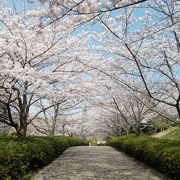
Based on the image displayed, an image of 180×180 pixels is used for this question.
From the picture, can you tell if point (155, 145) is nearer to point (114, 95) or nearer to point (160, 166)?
point (160, 166)

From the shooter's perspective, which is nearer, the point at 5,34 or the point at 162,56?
the point at 5,34

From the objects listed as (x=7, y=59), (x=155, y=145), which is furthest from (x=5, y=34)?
(x=155, y=145)

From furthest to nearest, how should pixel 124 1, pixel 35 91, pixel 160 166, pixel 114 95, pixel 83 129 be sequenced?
1. pixel 83 129
2. pixel 114 95
3. pixel 35 91
4. pixel 160 166
5. pixel 124 1

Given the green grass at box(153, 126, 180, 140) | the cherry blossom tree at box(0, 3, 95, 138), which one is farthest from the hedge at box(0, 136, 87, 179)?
the green grass at box(153, 126, 180, 140)

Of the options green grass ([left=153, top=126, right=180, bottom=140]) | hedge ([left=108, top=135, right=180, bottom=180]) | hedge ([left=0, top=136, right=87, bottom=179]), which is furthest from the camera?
green grass ([left=153, top=126, right=180, bottom=140])

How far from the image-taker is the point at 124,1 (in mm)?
6438

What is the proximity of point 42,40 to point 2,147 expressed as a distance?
16.3ft

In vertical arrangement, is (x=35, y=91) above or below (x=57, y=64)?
below

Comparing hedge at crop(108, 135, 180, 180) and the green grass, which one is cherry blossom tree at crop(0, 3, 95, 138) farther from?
the green grass

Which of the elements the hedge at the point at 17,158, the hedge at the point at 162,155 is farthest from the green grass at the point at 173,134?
the hedge at the point at 17,158

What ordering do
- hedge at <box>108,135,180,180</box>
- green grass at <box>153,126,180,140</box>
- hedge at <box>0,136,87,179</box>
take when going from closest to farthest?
hedge at <box>0,136,87,179</box> → hedge at <box>108,135,180,180</box> → green grass at <box>153,126,180,140</box>

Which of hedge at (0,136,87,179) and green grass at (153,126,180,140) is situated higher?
green grass at (153,126,180,140)

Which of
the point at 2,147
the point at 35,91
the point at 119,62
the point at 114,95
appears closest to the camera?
the point at 2,147

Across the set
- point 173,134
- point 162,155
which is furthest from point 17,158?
point 173,134
